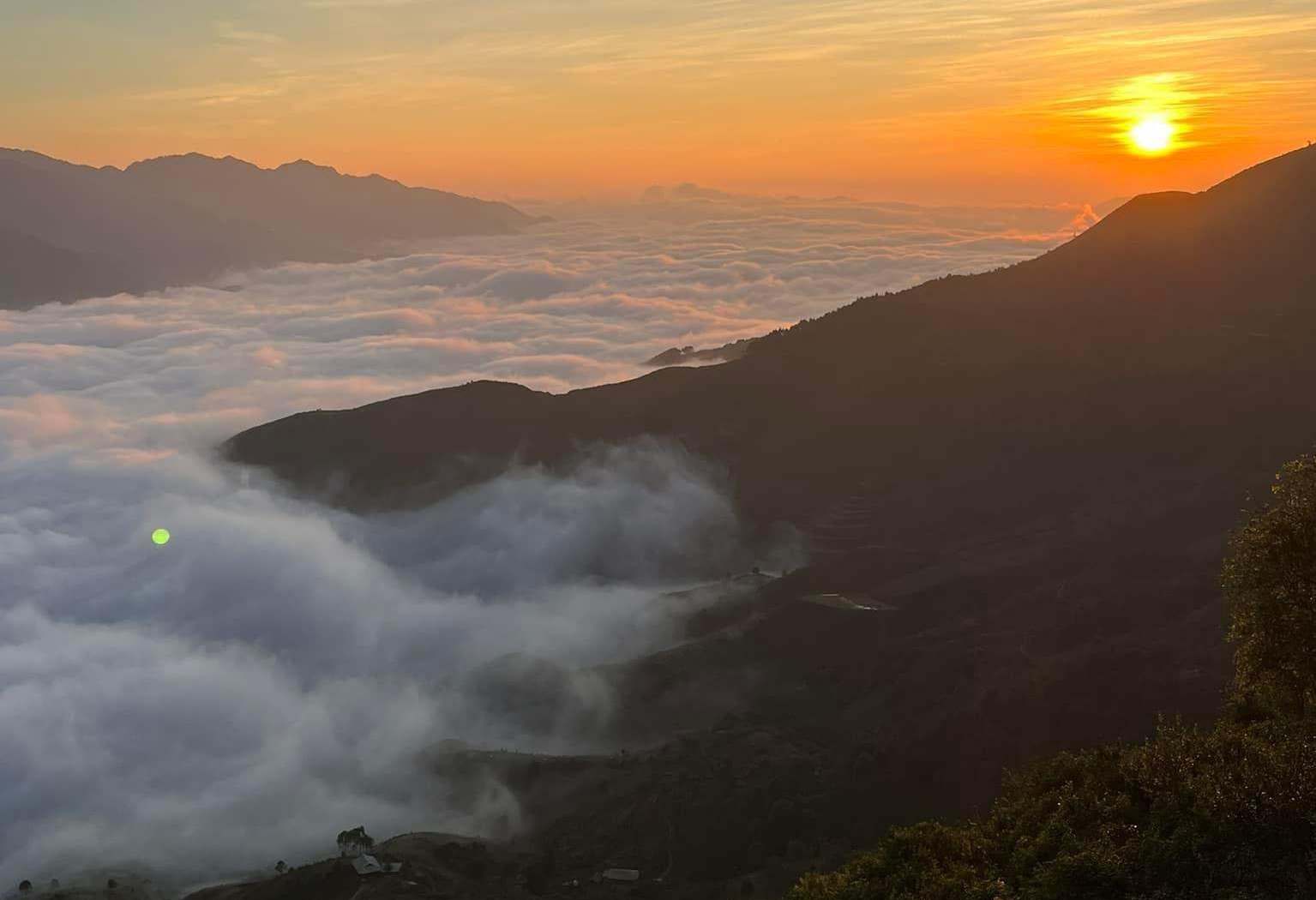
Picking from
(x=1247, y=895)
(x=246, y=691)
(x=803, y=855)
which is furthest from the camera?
(x=246, y=691)

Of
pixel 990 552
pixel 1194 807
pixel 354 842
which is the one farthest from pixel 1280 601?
pixel 990 552

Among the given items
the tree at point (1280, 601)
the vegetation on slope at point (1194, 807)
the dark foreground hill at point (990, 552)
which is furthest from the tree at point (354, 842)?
the tree at point (1280, 601)

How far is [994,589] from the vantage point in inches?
5541

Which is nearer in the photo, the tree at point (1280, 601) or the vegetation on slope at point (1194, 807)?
the vegetation on slope at point (1194, 807)

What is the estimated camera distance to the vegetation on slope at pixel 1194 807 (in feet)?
Result: 123

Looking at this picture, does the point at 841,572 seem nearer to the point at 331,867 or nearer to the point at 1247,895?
the point at 331,867

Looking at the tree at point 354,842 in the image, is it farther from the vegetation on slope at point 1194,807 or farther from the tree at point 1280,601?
the tree at point 1280,601

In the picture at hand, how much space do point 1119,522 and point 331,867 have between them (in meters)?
101

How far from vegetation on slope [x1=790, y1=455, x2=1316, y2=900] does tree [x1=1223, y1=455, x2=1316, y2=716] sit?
0.17 feet

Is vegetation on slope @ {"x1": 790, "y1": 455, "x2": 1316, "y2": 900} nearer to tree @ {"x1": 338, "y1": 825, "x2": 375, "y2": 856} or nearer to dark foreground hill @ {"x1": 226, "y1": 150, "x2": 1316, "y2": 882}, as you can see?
dark foreground hill @ {"x1": 226, "y1": 150, "x2": 1316, "y2": 882}

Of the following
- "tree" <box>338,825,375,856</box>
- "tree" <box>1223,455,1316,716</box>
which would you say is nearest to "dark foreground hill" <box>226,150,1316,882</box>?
"tree" <box>338,825,375,856</box>

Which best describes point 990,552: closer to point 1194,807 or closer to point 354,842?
point 354,842

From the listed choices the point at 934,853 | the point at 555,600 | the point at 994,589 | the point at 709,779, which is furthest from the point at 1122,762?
the point at 555,600

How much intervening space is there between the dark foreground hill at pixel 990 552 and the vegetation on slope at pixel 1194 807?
53.2m
